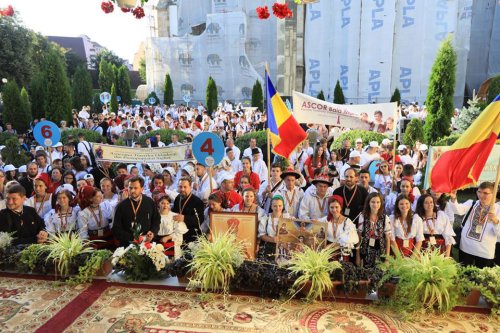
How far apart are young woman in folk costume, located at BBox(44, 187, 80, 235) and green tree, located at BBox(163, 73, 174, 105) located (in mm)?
29079

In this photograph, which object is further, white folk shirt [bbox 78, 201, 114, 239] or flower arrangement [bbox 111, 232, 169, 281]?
white folk shirt [bbox 78, 201, 114, 239]

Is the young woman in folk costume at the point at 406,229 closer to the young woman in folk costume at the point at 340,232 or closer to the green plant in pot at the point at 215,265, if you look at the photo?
the young woman in folk costume at the point at 340,232

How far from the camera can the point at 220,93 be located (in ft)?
117

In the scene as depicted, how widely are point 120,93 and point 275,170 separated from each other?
118 feet

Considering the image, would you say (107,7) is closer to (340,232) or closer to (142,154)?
(142,154)

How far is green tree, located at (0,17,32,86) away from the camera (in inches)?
1182

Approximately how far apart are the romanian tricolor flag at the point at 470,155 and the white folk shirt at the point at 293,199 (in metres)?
2.27

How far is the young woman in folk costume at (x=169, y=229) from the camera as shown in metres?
6.03

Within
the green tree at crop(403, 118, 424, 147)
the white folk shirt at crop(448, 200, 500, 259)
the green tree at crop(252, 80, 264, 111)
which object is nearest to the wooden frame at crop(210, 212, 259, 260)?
the white folk shirt at crop(448, 200, 500, 259)

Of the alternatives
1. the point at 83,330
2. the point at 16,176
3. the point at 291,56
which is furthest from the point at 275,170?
the point at 291,56

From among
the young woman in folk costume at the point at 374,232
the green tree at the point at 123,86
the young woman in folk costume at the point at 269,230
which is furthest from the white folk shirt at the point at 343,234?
the green tree at the point at 123,86

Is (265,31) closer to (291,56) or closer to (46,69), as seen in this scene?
(291,56)

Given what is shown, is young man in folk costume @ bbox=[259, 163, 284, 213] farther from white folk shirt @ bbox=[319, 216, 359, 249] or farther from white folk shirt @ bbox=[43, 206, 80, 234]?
white folk shirt @ bbox=[43, 206, 80, 234]

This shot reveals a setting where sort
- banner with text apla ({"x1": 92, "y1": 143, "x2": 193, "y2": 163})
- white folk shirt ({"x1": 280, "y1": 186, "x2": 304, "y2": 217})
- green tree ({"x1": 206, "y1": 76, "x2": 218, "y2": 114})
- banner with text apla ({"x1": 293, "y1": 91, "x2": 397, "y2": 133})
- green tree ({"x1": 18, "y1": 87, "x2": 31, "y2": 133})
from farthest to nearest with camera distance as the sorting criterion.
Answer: green tree ({"x1": 206, "y1": 76, "x2": 218, "y2": 114}) < green tree ({"x1": 18, "y1": 87, "x2": 31, "y2": 133}) < banner with text apla ({"x1": 293, "y1": 91, "x2": 397, "y2": 133}) < banner with text apla ({"x1": 92, "y1": 143, "x2": 193, "y2": 163}) < white folk shirt ({"x1": 280, "y1": 186, "x2": 304, "y2": 217})
